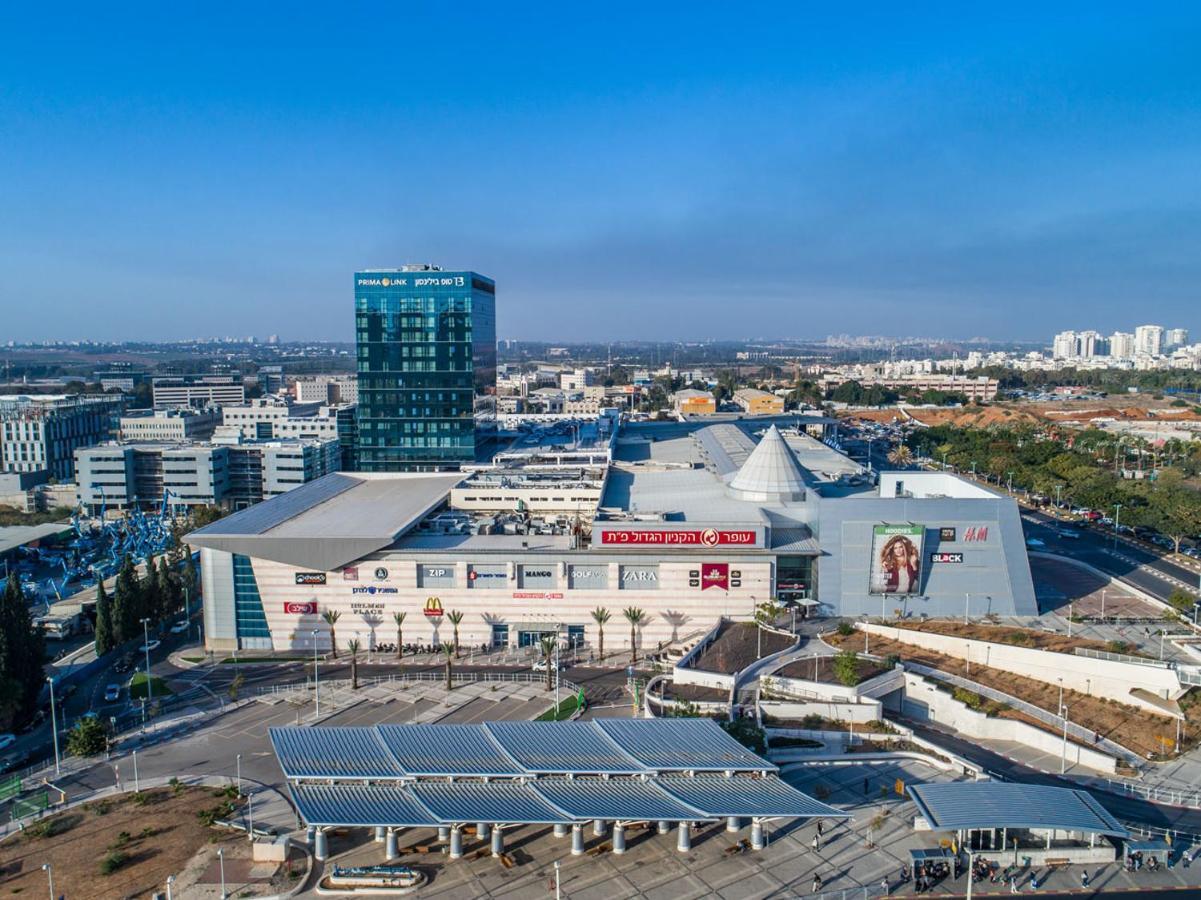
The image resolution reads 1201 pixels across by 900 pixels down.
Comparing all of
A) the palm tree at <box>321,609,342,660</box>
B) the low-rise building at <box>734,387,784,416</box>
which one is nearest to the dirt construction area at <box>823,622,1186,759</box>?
the palm tree at <box>321,609,342,660</box>

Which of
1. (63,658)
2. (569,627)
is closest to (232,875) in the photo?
(569,627)

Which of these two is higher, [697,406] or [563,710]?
[697,406]

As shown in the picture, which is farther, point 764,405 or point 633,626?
point 764,405

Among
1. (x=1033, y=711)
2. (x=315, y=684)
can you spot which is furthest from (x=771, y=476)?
(x=315, y=684)

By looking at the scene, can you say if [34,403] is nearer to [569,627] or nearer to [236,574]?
[236,574]

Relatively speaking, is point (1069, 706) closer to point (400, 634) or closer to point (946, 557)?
point (946, 557)

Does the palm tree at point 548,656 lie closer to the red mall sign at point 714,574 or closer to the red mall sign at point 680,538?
the red mall sign at point 680,538
